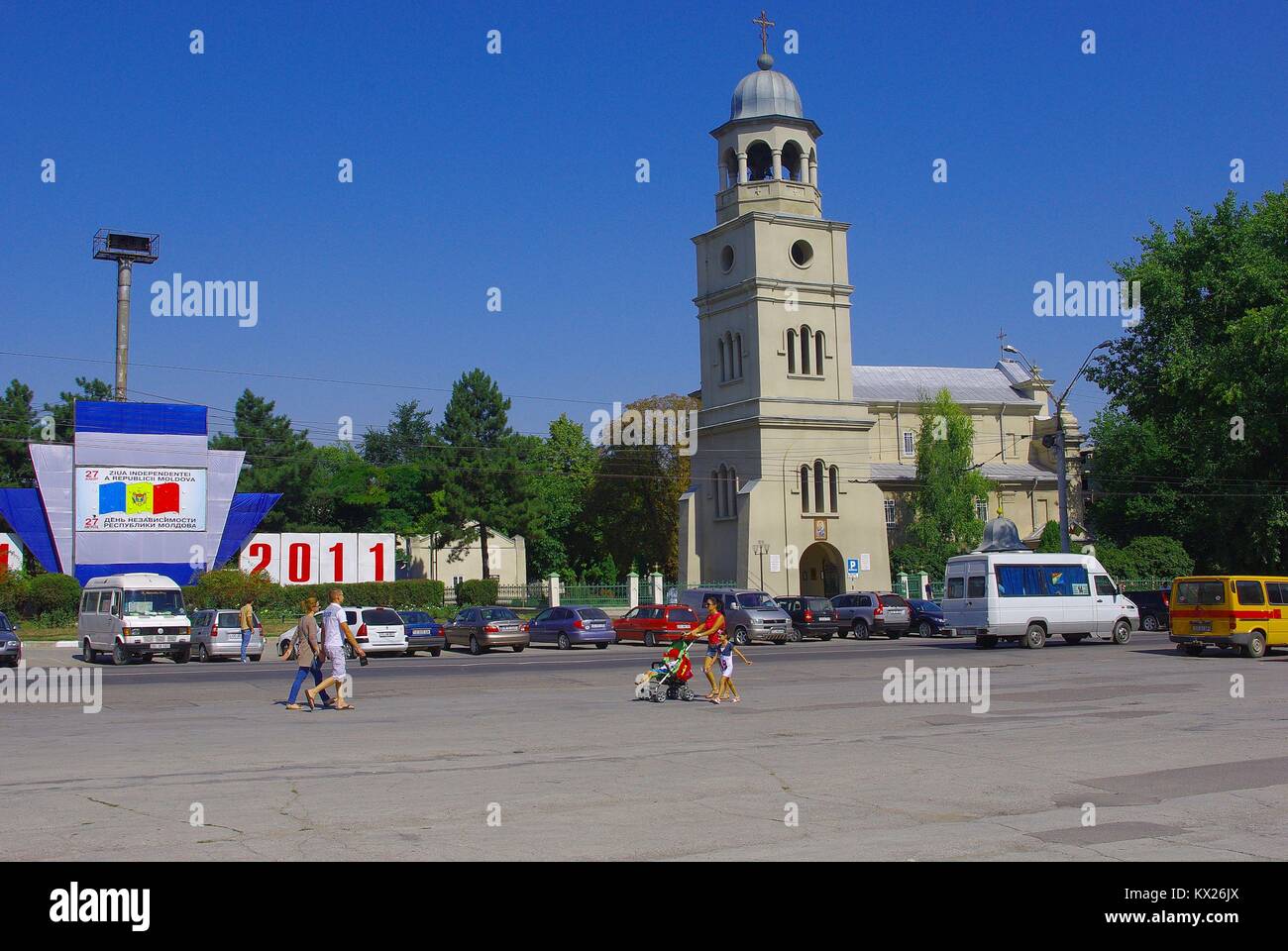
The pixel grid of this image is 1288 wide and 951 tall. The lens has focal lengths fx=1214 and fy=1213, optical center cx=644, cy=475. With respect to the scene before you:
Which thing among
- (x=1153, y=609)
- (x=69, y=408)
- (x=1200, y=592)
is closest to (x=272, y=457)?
(x=69, y=408)

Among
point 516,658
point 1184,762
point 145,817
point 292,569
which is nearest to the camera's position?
point 145,817

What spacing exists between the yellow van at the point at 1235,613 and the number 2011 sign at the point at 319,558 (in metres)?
42.2

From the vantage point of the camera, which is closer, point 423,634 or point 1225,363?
point 423,634

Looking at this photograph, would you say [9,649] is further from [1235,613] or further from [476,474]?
[476,474]

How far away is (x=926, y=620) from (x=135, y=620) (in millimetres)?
27744

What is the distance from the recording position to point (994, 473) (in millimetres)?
81562

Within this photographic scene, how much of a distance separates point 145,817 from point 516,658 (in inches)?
979

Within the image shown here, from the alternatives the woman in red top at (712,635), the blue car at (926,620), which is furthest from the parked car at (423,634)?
the woman in red top at (712,635)

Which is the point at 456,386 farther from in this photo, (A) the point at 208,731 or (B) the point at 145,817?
(B) the point at 145,817

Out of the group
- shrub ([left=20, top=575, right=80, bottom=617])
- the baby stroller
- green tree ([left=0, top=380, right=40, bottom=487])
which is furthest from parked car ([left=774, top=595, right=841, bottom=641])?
green tree ([left=0, top=380, right=40, bottom=487])

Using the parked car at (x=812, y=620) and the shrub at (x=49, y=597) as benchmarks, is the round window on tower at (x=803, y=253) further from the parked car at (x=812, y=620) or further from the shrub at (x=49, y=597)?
the shrub at (x=49, y=597)

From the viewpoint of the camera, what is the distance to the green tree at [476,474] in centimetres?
7825
